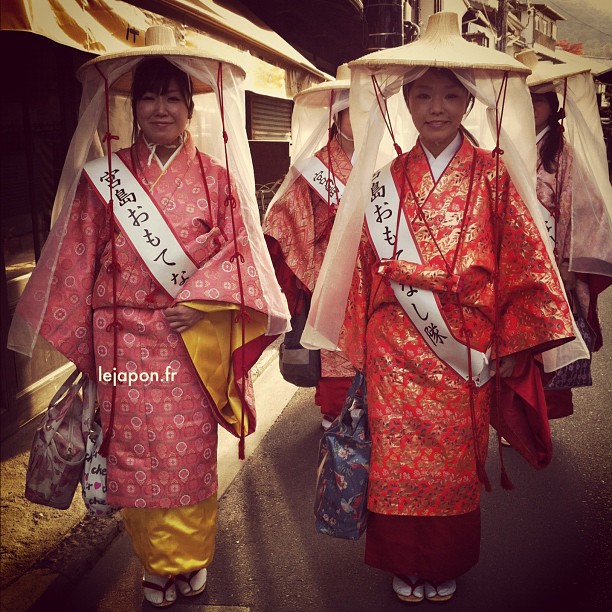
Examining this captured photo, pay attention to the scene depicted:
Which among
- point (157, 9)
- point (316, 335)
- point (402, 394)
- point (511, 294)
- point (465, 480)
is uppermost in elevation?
point (157, 9)

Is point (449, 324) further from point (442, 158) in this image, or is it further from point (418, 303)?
point (442, 158)

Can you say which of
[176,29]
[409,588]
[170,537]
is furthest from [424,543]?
[176,29]

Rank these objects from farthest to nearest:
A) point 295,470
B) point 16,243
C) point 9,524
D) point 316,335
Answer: point 16,243 → point 295,470 → point 9,524 → point 316,335

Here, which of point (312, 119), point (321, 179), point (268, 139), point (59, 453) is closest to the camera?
point (59, 453)

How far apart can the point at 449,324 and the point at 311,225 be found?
6.14ft

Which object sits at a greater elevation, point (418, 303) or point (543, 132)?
point (543, 132)

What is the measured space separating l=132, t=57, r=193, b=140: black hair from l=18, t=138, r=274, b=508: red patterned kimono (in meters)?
0.22

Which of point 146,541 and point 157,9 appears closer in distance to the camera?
point 146,541

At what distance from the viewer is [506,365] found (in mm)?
2742

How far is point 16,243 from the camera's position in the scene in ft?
15.1

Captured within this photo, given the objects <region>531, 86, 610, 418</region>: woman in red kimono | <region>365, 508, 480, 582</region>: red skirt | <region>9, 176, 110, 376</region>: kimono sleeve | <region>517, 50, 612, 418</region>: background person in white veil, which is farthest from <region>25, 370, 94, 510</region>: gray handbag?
<region>531, 86, 610, 418</region>: woman in red kimono

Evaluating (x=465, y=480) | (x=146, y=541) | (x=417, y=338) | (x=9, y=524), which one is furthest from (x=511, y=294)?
(x=9, y=524)

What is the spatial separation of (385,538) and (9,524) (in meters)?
1.94

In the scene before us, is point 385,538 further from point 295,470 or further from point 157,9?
→ point 157,9
